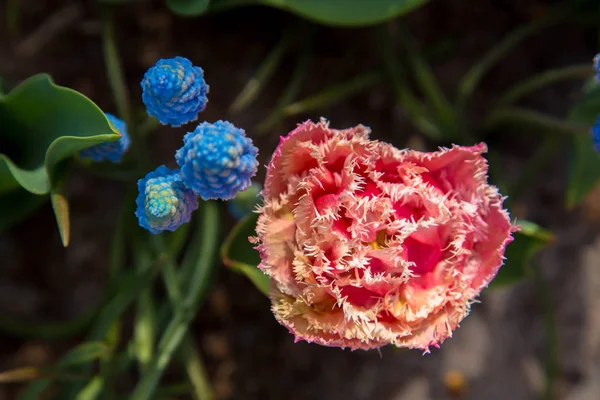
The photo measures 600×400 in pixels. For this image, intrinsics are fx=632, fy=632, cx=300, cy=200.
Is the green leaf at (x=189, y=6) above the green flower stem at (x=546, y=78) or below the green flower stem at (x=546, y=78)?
above

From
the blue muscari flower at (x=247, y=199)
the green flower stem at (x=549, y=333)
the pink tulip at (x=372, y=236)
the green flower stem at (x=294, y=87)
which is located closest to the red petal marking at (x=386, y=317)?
the pink tulip at (x=372, y=236)

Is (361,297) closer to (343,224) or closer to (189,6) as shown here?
(343,224)

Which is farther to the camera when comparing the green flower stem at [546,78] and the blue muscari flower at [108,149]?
the green flower stem at [546,78]

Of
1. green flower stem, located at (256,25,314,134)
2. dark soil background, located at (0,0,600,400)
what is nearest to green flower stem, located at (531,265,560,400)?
dark soil background, located at (0,0,600,400)

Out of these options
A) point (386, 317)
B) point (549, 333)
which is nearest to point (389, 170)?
point (386, 317)

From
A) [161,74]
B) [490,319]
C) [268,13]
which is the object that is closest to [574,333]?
[490,319]

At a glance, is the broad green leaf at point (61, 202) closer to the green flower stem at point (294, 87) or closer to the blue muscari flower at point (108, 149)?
the blue muscari flower at point (108, 149)
